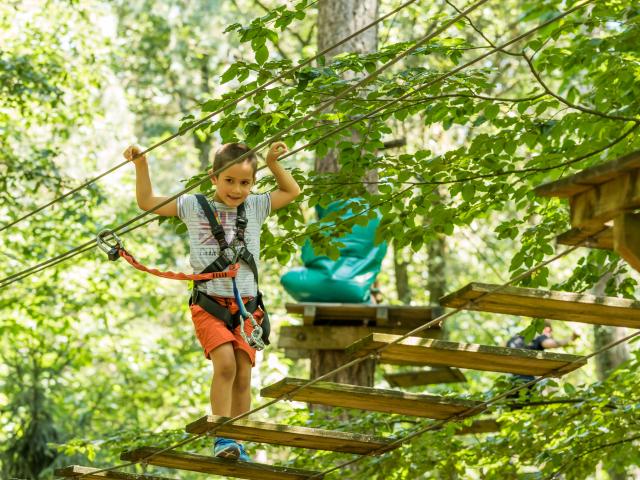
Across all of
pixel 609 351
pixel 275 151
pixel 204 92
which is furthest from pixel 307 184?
pixel 204 92

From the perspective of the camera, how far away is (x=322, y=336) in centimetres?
888

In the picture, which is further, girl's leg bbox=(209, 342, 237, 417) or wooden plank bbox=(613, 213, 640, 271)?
girl's leg bbox=(209, 342, 237, 417)

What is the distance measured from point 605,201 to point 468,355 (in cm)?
114

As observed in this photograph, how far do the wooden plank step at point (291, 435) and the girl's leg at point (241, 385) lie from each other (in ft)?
0.62

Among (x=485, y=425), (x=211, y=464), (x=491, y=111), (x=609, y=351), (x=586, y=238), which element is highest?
(x=609, y=351)

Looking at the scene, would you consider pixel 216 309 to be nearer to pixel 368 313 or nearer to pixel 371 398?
pixel 371 398

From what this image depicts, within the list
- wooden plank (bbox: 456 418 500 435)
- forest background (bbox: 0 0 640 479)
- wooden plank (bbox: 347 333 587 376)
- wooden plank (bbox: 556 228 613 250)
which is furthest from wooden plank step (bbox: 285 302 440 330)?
wooden plank (bbox: 556 228 613 250)

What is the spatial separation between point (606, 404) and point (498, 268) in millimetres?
10524

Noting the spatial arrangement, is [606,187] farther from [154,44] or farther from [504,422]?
→ [154,44]

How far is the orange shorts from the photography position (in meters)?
4.84

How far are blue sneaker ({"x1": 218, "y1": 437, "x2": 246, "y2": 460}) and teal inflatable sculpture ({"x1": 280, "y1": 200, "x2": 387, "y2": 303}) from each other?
3623 mm

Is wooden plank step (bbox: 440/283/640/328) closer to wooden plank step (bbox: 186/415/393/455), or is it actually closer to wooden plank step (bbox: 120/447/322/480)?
wooden plank step (bbox: 186/415/393/455)

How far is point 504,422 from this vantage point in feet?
27.5

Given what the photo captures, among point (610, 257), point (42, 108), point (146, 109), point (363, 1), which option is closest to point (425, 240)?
point (610, 257)
